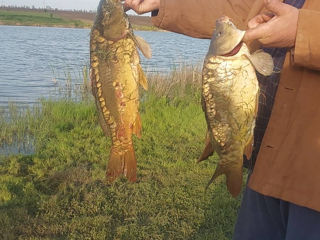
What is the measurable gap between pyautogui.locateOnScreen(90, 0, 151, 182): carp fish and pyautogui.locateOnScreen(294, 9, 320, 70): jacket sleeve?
2.70 feet

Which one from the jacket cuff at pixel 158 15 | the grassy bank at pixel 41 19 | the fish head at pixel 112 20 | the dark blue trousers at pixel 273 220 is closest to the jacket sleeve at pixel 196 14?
the jacket cuff at pixel 158 15

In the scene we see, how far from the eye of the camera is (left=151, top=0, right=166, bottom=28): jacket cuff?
105 inches

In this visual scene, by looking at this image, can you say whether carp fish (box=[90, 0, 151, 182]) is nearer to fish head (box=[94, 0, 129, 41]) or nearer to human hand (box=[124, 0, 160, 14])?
fish head (box=[94, 0, 129, 41])

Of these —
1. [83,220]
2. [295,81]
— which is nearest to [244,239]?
[295,81]

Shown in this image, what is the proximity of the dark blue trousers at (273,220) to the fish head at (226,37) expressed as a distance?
0.94 m

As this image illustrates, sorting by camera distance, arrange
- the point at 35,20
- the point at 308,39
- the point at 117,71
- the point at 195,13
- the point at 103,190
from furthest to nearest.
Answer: the point at 35,20, the point at 103,190, the point at 195,13, the point at 117,71, the point at 308,39

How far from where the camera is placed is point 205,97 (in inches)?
91.2

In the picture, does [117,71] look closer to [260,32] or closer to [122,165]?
[122,165]

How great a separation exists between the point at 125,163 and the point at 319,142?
109 centimetres

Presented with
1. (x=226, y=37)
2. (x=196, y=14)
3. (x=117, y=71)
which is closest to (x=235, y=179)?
(x=226, y=37)

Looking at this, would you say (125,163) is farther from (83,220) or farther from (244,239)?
(83,220)

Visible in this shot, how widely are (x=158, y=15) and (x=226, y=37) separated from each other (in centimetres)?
68

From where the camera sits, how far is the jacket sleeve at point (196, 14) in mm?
2697

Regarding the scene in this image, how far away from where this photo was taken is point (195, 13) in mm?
2760
